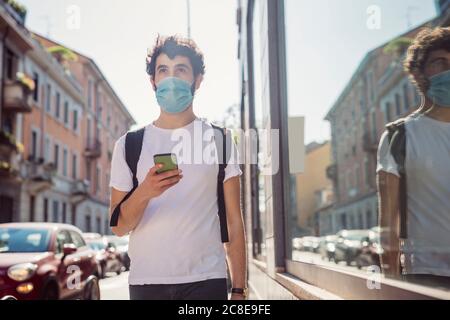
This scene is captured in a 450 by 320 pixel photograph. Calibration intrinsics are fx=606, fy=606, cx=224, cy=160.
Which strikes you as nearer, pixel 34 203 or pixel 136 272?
pixel 136 272

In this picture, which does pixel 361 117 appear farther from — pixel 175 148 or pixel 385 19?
pixel 175 148

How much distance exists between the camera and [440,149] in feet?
6.09

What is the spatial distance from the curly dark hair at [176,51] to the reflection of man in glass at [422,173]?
683 millimetres

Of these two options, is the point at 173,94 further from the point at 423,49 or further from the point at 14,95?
the point at 14,95

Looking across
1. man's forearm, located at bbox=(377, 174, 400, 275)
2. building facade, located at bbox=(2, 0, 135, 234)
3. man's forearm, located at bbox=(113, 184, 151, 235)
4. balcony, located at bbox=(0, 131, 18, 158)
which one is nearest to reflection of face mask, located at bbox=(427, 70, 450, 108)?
man's forearm, located at bbox=(377, 174, 400, 275)

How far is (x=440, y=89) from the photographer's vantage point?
184 cm

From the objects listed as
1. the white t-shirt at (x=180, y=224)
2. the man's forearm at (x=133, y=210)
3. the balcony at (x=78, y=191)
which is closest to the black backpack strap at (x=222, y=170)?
the white t-shirt at (x=180, y=224)

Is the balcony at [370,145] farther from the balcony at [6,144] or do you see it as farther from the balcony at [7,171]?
the balcony at [6,144]

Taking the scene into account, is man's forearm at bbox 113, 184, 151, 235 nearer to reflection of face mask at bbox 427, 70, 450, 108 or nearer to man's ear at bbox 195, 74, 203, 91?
man's ear at bbox 195, 74, 203, 91


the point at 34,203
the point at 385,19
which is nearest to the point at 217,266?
the point at 385,19

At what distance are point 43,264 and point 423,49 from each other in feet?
18.0

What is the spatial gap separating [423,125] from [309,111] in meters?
2.42
